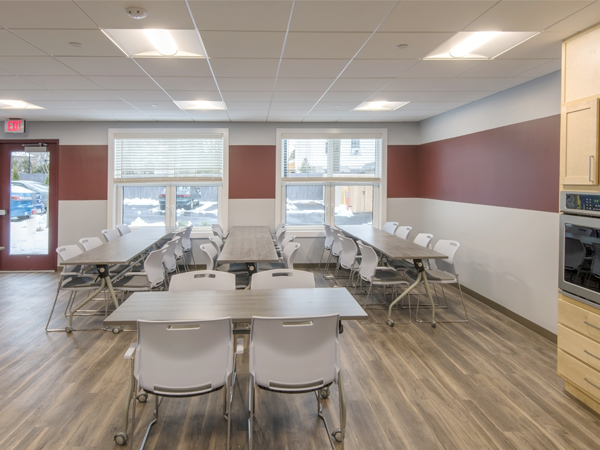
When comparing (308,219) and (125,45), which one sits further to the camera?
(308,219)

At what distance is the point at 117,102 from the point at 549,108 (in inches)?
220

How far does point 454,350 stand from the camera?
13.8ft

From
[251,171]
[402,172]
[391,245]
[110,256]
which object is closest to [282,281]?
[110,256]

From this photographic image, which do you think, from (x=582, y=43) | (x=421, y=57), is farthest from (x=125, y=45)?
(x=582, y=43)

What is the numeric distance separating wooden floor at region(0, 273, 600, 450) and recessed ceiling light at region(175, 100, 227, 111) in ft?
11.3

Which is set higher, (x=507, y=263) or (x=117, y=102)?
(x=117, y=102)

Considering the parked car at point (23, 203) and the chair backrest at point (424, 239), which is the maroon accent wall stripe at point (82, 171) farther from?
the chair backrest at point (424, 239)

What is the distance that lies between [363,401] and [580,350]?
5.43 feet

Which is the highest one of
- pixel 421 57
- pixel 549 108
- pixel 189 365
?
pixel 421 57

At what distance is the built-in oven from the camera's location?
2955 mm

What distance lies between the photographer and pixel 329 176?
846cm

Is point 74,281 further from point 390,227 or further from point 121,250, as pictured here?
point 390,227

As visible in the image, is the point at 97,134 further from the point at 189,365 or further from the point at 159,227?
the point at 189,365

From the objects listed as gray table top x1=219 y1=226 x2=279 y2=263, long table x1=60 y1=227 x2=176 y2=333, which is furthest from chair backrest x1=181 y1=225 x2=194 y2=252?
gray table top x1=219 y1=226 x2=279 y2=263
